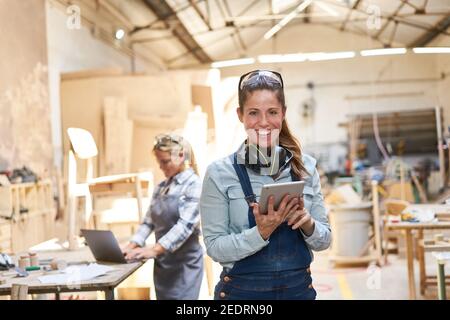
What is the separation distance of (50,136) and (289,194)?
4.67 ft

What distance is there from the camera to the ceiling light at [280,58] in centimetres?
195

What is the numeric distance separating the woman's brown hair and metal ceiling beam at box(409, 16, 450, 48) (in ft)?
2.42

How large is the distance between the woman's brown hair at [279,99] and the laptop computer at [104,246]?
33.1 inches

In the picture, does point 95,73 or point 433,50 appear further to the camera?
point 95,73

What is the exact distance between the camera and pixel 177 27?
2188mm

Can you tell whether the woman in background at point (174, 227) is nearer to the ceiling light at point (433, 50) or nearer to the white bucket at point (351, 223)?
the ceiling light at point (433, 50)

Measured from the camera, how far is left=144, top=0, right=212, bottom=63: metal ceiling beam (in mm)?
2123

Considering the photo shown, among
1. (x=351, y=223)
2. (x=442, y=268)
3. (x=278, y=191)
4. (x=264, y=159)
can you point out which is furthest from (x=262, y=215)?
(x=351, y=223)

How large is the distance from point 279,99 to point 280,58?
2.18 feet

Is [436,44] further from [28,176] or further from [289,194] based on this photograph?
[28,176]

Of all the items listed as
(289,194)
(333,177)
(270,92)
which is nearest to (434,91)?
(270,92)

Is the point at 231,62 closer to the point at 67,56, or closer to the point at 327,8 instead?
the point at 327,8

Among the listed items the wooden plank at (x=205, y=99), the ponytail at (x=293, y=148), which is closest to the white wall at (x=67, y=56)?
the wooden plank at (x=205, y=99)
